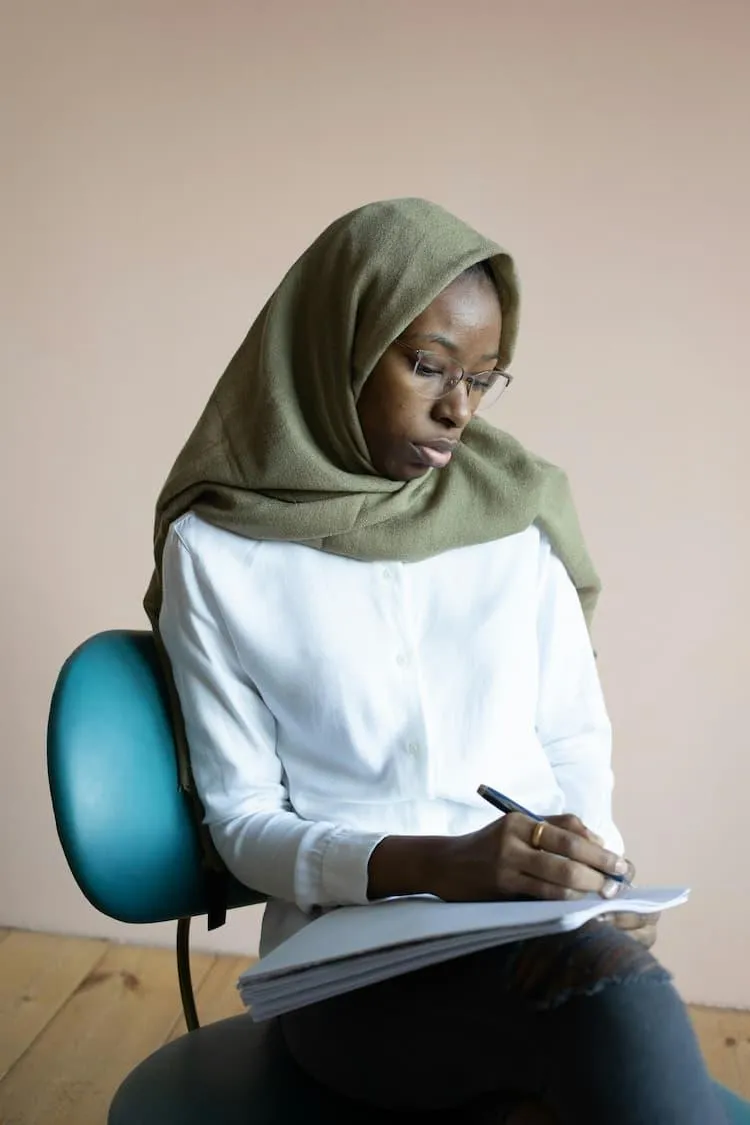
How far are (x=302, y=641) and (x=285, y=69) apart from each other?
4.13 feet

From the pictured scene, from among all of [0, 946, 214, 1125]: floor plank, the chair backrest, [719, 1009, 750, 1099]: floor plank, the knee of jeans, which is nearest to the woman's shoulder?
the chair backrest

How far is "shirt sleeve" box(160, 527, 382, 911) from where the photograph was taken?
3.45 ft

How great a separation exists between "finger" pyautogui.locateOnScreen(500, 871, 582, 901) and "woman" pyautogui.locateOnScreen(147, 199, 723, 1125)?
0.32 ft

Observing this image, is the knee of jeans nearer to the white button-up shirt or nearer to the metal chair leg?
the white button-up shirt

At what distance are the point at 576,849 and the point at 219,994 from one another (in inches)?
55.6

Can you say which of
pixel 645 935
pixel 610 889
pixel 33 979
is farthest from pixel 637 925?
pixel 33 979

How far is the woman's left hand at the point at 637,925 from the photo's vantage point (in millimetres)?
987

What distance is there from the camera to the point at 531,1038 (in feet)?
2.80

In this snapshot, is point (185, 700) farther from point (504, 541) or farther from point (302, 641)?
point (504, 541)

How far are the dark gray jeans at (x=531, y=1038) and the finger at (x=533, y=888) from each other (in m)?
0.04

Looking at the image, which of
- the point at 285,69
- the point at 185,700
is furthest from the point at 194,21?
the point at 185,700

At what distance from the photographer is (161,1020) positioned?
2.04m

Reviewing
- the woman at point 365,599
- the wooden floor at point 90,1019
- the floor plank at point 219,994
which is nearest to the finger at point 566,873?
the woman at point 365,599

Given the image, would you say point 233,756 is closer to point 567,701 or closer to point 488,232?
point 567,701
